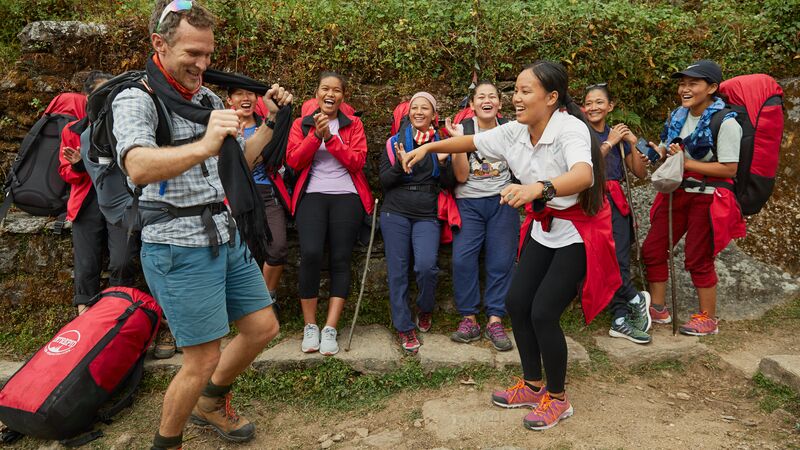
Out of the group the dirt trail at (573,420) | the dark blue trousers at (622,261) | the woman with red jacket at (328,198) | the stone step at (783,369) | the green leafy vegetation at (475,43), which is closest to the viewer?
the dirt trail at (573,420)

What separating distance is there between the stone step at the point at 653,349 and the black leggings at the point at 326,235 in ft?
7.76

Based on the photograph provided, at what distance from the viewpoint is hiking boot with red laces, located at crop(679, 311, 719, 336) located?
5113 millimetres

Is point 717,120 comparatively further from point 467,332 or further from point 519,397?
point 519,397

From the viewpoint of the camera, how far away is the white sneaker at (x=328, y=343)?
4.70 m

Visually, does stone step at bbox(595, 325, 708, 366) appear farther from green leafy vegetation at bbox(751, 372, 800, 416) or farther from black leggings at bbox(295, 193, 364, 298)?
black leggings at bbox(295, 193, 364, 298)

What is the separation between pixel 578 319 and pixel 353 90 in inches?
130

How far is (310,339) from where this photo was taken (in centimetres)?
477

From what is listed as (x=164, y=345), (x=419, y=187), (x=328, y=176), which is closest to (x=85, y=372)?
(x=164, y=345)

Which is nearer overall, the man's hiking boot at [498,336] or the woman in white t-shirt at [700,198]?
the man's hiking boot at [498,336]

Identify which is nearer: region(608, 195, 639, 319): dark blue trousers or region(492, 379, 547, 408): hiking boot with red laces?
region(492, 379, 547, 408): hiking boot with red laces

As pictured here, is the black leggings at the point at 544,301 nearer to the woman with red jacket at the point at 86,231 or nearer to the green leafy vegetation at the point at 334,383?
the green leafy vegetation at the point at 334,383

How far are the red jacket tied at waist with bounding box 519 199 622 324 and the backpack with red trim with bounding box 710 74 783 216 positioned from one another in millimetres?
2123

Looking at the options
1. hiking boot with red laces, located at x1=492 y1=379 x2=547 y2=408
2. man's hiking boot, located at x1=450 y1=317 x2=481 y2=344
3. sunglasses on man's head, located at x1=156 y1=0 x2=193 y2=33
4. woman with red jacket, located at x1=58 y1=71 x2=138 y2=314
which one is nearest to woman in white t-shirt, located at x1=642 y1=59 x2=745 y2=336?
man's hiking boot, located at x1=450 y1=317 x2=481 y2=344

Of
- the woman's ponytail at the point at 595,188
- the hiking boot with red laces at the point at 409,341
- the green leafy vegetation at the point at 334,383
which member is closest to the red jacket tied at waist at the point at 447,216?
the hiking boot with red laces at the point at 409,341
